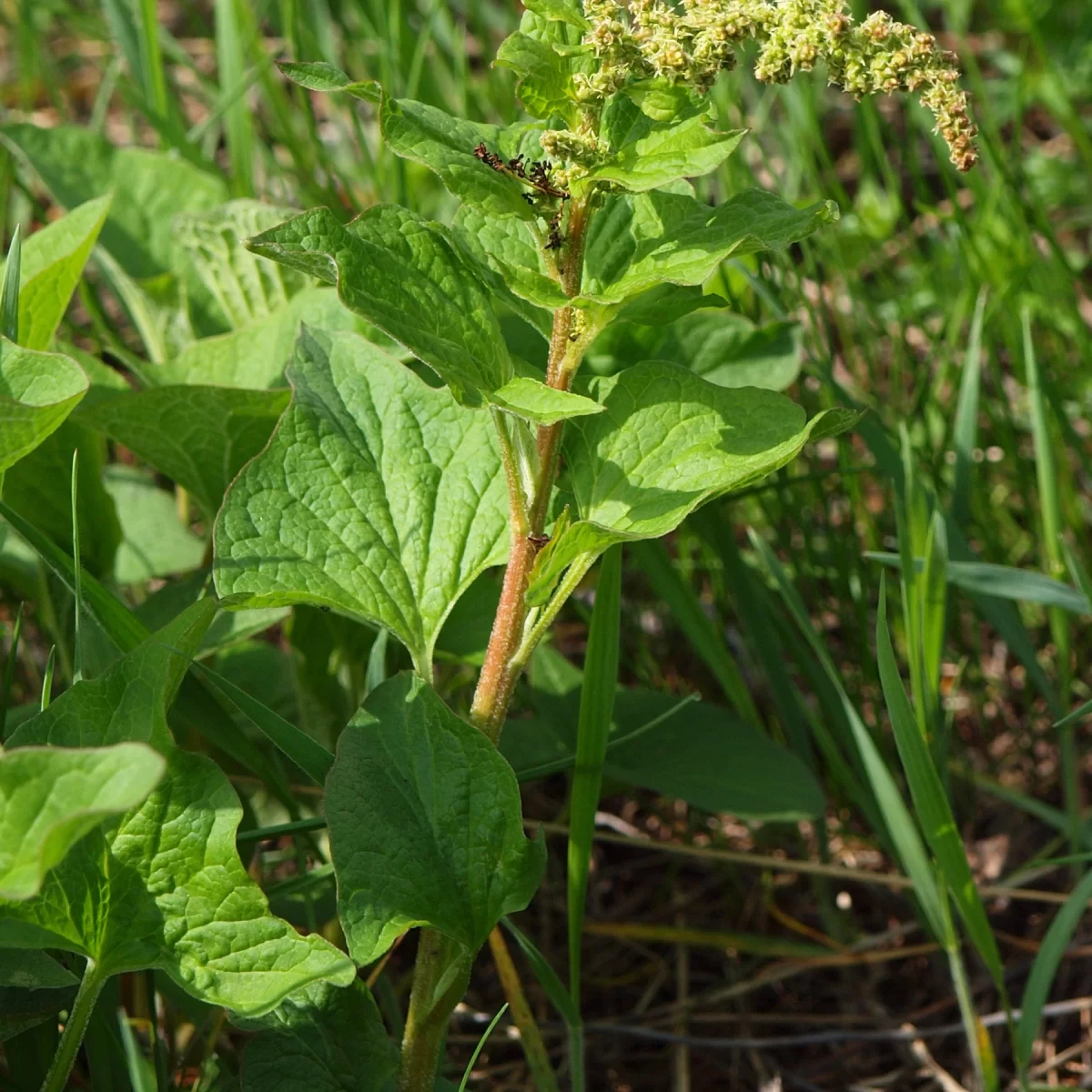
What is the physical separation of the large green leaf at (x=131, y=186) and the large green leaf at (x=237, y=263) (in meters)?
0.17

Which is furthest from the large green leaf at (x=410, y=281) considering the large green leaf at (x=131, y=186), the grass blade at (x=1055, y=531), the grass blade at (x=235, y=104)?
A: the grass blade at (x=235, y=104)

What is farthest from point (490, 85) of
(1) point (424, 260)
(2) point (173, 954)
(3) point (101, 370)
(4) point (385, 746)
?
(2) point (173, 954)

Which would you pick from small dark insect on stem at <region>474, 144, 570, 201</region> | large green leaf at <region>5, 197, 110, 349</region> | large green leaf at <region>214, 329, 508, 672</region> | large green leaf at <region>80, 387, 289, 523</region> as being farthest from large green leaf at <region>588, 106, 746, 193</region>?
large green leaf at <region>5, 197, 110, 349</region>

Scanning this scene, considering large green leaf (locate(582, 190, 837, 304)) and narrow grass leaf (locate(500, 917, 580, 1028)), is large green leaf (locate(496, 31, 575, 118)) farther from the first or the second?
narrow grass leaf (locate(500, 917, 580, 1028))

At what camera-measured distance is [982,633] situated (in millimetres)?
2334

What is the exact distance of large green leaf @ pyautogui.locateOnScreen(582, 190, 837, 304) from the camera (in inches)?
44.9

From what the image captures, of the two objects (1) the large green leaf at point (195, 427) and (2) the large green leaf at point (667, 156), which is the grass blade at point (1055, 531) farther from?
(1) the large green leaf at point (195, 427)

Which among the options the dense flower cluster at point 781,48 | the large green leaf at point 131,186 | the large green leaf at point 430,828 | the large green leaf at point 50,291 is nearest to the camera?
the dense flower cluster at point 781,48

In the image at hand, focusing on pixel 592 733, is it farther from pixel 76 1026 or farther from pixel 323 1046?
pixel 76 1026

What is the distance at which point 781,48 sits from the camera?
1.10 metres

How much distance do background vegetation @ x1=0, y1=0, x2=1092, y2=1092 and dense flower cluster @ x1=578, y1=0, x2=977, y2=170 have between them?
56 centimetres

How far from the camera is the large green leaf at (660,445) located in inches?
48.1

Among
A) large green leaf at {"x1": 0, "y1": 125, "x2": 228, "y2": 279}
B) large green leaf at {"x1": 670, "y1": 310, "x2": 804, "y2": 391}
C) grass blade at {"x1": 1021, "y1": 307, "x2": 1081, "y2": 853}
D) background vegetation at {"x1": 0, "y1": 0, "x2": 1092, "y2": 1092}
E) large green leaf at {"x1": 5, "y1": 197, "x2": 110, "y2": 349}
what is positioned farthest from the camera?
large green leaf at {"x1": 0, "y1": 125, "x2": 228, "y2": 279}

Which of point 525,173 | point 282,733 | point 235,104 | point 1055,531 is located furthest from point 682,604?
point 235,104
